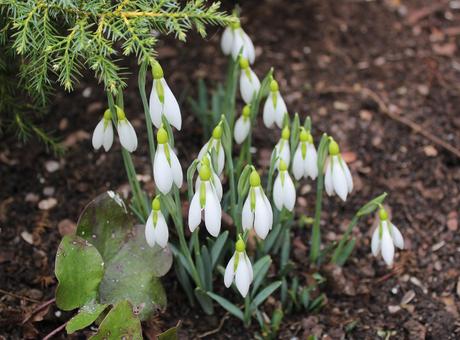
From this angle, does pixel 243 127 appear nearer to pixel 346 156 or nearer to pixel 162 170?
pixel 162 170

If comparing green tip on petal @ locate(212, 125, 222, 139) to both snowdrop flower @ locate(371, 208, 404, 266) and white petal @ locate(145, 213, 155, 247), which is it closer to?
white petal @ locate(145, 213, 155, 247)

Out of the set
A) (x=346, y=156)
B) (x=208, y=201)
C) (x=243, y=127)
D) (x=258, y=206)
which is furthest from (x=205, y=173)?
(x=346, y=156)

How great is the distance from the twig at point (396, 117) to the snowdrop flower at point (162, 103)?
54.3 inches

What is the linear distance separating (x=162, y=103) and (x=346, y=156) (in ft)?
3.91

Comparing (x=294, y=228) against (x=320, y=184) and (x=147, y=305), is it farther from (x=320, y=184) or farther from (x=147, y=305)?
(x=147, y=305)

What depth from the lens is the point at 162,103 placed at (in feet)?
6.22

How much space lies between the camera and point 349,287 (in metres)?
2.43

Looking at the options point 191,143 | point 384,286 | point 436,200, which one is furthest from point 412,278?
point 191,143

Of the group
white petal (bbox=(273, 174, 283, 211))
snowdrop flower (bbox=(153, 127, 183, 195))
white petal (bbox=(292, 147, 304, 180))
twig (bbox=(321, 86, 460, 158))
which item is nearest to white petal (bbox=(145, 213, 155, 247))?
snowdrop flower (bbox=(153, 127, 183, 195))

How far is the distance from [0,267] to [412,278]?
135 cm

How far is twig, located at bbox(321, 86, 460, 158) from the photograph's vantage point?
2922 millimetres

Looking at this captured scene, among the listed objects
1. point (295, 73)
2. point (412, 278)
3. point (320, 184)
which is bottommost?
point (412, 278)

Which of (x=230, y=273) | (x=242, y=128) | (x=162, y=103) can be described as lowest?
(x=230, y=273)

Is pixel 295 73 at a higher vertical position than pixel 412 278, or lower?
higher
